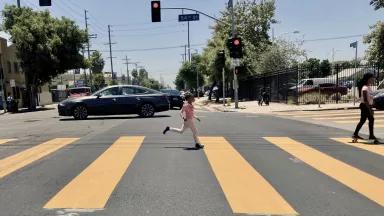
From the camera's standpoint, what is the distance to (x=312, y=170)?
9.23 m

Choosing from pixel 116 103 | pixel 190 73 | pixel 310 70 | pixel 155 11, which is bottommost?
pixel 116 103

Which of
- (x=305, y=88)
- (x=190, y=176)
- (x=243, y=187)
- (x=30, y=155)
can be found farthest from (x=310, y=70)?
(x=243, y=187)

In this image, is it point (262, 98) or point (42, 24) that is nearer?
point (262, 98)

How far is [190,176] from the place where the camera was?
28.3ft

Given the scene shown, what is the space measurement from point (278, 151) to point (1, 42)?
1849 inches

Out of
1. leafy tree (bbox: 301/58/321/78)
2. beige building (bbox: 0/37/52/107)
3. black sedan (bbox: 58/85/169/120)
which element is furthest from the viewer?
beige building (bbox: 0/37/52/107)

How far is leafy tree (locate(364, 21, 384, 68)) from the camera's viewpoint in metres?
35.8

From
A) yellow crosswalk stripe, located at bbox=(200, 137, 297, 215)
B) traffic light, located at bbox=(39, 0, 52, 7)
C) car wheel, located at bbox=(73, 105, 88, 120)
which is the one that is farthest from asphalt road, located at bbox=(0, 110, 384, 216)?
traffic light, located at bbox=(39, 0, 52, 7)

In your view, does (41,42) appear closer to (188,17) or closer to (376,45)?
(188,17)

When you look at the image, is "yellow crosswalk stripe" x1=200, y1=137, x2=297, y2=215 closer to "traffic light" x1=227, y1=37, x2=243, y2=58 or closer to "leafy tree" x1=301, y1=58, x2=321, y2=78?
"traffic light" x1=227, y1=37, x2=243, y2=58

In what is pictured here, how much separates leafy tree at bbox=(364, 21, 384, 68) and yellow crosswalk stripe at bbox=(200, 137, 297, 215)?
89.2 ft

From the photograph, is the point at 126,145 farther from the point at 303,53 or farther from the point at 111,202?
the point at 303,53

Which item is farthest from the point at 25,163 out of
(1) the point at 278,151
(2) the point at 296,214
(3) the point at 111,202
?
(2) the point at 296,214

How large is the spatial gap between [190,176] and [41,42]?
1692 inches
